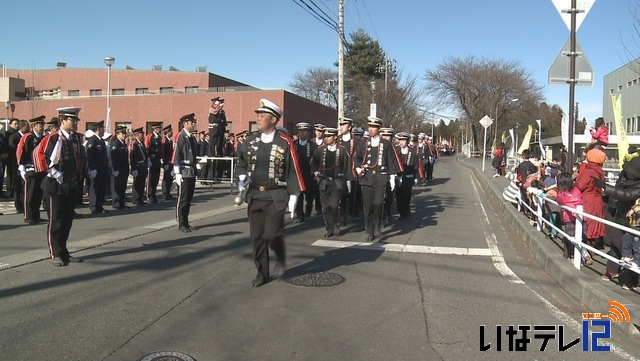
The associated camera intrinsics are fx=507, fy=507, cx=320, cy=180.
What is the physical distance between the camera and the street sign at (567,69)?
32.3 ft

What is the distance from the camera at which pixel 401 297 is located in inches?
224

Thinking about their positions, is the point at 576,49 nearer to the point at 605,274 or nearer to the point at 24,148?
the point at 605,274

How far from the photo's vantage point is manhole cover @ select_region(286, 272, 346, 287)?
20.1 ft

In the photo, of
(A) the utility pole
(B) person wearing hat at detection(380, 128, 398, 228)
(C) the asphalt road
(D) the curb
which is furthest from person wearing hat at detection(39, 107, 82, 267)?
(A) the utility pole

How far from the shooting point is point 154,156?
14289mm

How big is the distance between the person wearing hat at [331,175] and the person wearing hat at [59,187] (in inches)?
172

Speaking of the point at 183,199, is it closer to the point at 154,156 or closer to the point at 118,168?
the point at 118,168

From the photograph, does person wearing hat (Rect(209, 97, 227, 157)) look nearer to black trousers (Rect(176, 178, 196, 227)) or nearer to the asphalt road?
black trousers (Rect(176, 178, 196, 227))

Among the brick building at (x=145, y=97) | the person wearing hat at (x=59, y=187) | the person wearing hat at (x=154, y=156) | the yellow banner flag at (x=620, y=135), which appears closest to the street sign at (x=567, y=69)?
the yellow banner flag at (x=620, y=135)

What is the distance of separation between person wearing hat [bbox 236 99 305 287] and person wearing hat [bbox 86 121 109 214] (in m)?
6.84

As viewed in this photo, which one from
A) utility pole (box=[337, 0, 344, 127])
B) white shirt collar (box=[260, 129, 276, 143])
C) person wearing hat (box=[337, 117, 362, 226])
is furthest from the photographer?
utility pole (box=[337, 0, 344, 127])

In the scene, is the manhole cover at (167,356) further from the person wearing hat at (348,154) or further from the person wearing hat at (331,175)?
the person wearing hat at (348,154)

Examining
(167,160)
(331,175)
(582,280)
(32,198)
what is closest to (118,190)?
(167,160)

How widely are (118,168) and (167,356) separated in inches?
378
